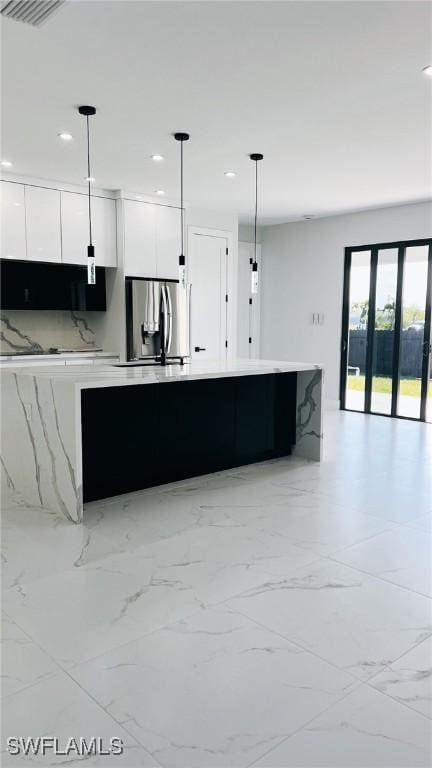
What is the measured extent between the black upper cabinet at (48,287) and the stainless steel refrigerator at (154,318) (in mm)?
441

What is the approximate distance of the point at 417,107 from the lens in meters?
3.76

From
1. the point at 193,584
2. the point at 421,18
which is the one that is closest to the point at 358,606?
the point at 193,584

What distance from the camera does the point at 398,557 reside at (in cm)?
284

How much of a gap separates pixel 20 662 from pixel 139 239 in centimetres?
526

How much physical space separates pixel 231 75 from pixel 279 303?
17.9 ft

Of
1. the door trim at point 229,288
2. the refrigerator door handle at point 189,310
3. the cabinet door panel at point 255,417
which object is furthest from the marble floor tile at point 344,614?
the door trim at point 229,288

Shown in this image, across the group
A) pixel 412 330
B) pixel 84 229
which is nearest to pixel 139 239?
pixel 84 229

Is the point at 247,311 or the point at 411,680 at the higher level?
the point at 247,311

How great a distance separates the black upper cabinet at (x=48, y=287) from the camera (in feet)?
19.1

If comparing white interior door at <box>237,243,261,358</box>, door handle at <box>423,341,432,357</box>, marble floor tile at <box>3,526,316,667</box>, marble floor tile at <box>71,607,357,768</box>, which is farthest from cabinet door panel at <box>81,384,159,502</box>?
white interior door at <box>237,243,261,358</box>

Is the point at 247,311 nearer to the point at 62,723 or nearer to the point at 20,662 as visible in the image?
the point at 20,662

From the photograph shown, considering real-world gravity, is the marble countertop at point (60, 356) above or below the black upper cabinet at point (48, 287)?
below

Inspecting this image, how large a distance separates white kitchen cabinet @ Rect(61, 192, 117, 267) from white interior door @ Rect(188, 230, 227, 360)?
118cm

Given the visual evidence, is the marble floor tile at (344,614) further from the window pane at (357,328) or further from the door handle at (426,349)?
the window pane at (357,328)
